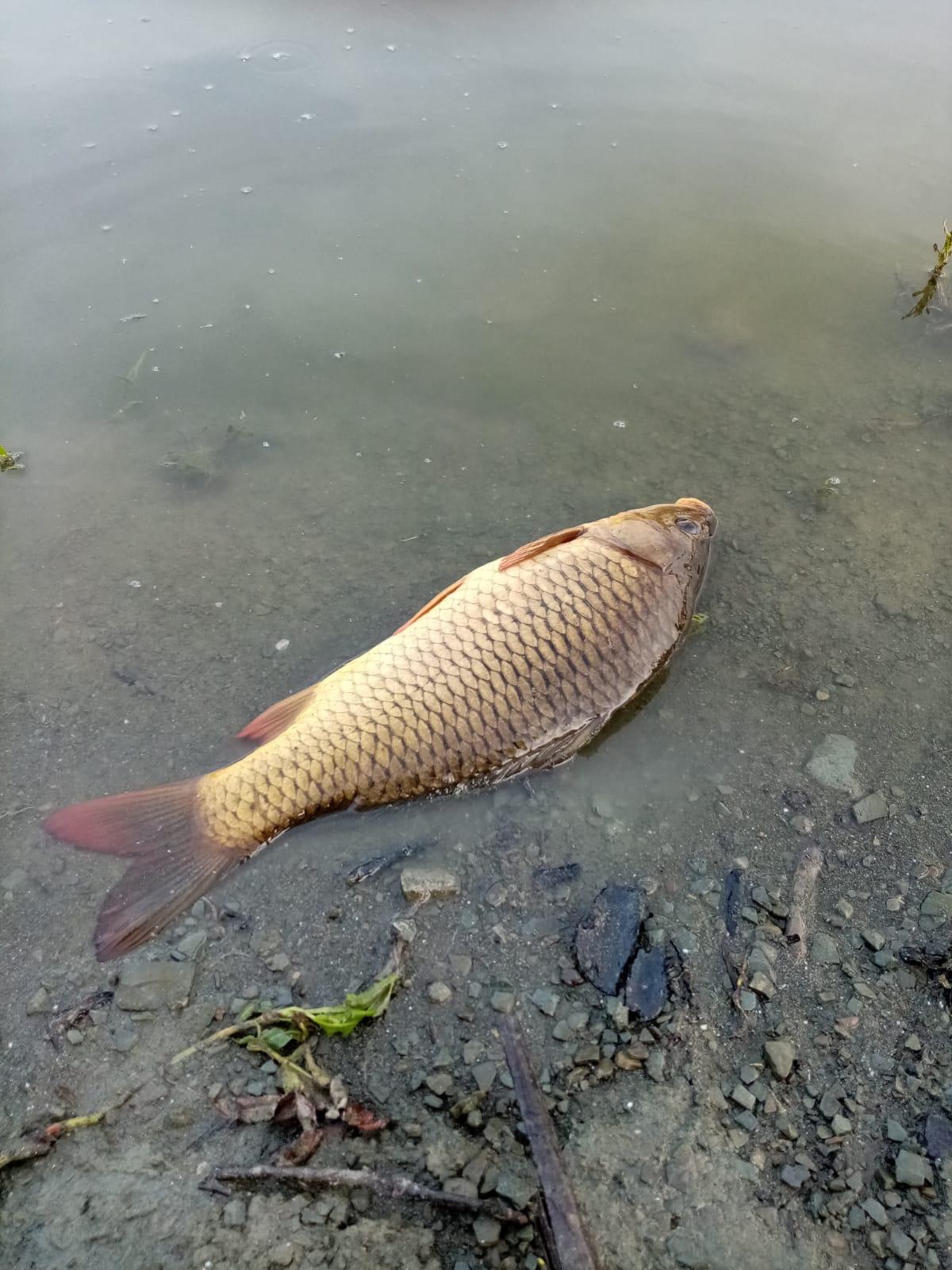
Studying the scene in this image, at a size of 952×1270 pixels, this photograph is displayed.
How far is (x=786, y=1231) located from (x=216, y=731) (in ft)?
6.91

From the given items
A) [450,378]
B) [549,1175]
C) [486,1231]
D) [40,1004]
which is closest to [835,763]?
Result: [549,1175]

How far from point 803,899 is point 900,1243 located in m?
0.85

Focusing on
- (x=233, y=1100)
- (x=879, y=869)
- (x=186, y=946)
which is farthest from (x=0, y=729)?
(x=879, y=869)

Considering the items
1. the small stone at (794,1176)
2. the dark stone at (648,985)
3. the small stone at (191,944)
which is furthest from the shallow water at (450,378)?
the small stone at (794,1176)

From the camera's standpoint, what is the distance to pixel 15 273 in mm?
4723

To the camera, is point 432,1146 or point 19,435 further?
point 19,435

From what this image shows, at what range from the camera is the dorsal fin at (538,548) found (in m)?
2.92

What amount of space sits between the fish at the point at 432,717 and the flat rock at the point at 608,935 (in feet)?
1.54

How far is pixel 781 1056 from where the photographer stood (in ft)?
6.91

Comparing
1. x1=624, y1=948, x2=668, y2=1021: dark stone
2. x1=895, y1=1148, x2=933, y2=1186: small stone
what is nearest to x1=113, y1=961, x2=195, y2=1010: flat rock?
x1=624, y1=948, x2=668, y2=1021: dark stone

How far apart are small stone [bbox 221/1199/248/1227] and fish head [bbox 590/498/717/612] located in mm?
2138

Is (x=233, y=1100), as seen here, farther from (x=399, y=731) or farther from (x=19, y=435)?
(x=19, y=435)

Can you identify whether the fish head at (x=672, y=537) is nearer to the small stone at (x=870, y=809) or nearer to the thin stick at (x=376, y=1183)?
the small stone at (x=870, y=809)

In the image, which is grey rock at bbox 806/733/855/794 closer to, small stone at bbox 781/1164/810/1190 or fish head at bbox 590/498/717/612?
fish head at bbox 590/498/717/612
